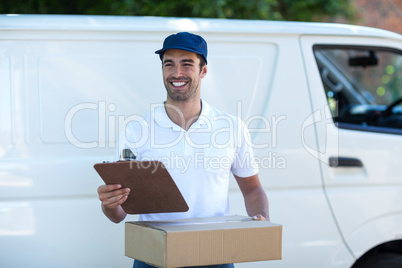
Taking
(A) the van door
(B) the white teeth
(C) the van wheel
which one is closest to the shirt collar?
(B) the white teeth

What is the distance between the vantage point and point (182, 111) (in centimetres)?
255

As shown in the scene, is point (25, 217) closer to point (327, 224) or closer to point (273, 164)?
point (273, 164)

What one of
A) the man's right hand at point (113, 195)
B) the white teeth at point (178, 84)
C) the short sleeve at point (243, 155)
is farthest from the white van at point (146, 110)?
the man's right hand at point (113, 195)

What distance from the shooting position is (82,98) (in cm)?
305

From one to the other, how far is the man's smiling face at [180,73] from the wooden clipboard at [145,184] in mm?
503

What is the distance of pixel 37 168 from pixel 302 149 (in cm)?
150

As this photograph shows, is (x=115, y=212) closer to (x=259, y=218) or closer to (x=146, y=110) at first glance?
(x=259, y=218)

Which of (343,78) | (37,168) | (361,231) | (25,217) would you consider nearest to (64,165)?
(37,168)

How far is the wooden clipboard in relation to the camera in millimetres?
2051

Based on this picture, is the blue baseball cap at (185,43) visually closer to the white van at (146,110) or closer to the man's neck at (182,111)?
the man's neck at (182,111)

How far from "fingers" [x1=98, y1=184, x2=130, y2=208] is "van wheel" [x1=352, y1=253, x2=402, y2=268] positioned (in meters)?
1.87

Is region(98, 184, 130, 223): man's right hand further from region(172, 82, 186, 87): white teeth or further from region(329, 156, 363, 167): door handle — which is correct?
region(329, 156, 363, 167): door handle

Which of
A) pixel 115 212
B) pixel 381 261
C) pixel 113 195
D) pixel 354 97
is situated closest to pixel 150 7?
pixel 354 97

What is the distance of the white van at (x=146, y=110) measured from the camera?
2.97 m
